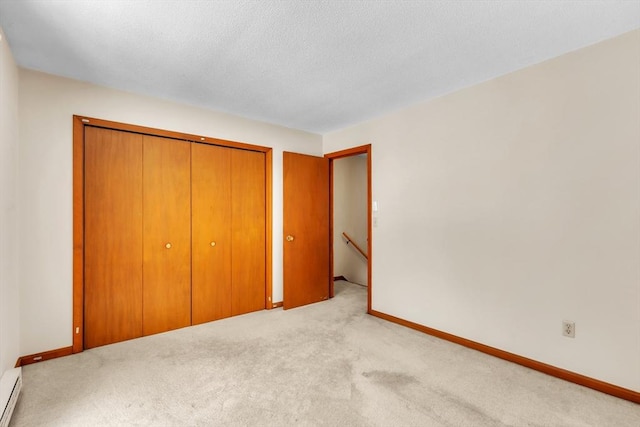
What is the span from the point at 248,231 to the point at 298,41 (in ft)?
7.52

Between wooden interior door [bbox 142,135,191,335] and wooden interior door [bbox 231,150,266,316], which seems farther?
wooden interior door [bbox 231,150,266,316]

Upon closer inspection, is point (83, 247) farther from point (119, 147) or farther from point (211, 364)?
point (211, 364)

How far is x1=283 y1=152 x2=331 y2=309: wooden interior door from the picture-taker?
12.6ft

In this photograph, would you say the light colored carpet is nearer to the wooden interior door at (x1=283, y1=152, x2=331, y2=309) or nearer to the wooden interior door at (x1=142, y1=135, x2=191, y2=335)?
the wooden interior door at (x1=142, y1=135, x2=191, y2=335)

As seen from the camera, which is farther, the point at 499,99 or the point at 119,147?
the point at 119,147

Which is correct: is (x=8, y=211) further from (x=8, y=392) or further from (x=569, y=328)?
(x=569, y=328)

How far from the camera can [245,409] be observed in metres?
1.81

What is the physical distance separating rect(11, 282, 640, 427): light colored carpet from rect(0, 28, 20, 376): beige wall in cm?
37

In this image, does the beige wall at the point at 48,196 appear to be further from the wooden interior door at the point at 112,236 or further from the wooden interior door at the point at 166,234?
the wooden interior door at the point at 166,234

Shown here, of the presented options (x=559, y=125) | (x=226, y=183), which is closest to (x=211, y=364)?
(x=226, y=183)

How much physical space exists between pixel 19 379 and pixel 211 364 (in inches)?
47.1

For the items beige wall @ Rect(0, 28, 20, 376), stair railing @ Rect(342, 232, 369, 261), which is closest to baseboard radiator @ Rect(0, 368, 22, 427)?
beige wall @ Rect(0, 28, 20, 376)

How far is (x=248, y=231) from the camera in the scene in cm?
365

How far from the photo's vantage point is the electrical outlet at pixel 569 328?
6.98 ft
